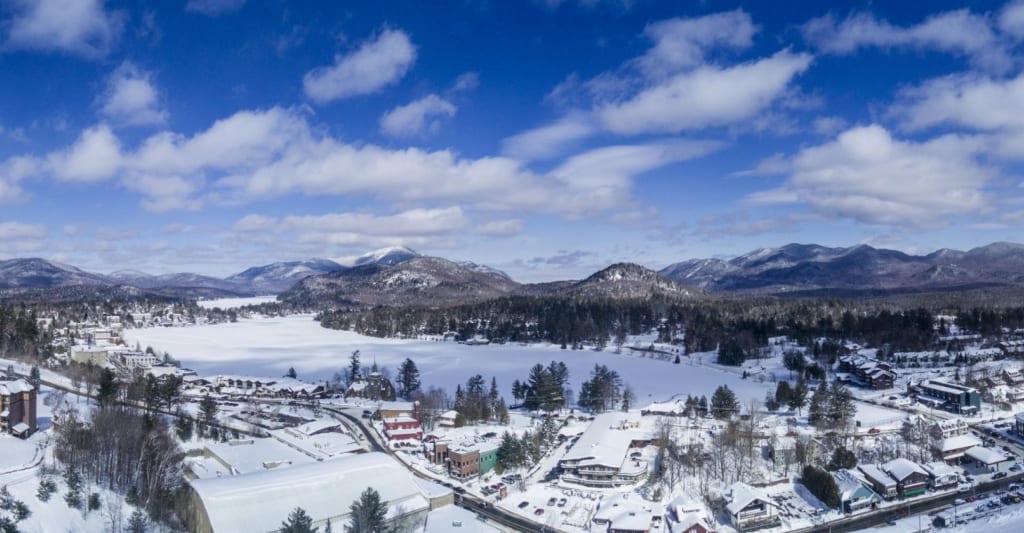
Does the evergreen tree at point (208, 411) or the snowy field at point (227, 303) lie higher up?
the snowy field at point (227, 303)

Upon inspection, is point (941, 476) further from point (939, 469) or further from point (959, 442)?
point (959, 442)

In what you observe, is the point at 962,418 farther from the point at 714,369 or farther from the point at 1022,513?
the point at 714,369

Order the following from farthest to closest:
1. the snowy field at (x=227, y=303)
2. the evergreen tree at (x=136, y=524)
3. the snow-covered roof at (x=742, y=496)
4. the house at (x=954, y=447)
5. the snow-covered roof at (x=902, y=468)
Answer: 1. the snowy field at (x=227, y=303)
2. the house at (x=954, y=447)
3. the snow-covered roof at (x=902, y=468)
4. the snow-covered roof at (x=742, y=496)
5. the evergreen tree at (x=136, y=524)

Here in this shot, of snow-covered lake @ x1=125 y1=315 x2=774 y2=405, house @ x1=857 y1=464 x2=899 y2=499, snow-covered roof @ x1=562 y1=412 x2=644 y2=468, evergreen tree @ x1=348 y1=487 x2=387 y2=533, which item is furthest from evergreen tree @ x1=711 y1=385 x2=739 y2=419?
evergreen tree @ x1=348 y1=487 x2=387 y2=533

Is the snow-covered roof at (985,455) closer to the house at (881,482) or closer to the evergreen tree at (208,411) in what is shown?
the house at (881,482)

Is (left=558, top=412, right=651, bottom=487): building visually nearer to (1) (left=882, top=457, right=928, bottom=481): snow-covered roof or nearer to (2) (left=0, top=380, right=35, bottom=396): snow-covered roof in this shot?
(1) (left=882, top=457, right=928, bottom=481): snow-covered roof

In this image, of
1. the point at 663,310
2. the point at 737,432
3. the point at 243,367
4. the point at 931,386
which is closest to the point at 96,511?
the point at 737,432

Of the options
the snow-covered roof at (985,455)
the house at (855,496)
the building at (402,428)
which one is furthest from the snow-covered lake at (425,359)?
the house at (855,496)
